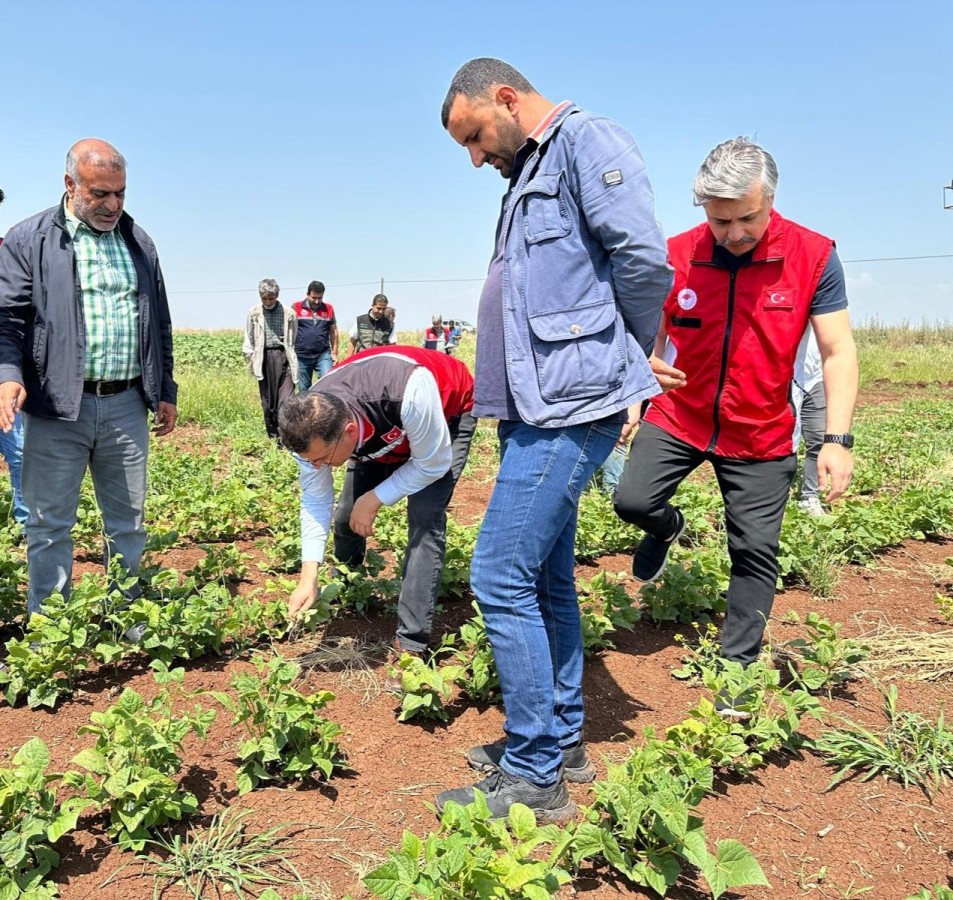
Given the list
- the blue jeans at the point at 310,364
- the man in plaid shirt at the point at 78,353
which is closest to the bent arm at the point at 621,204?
the man in plaid shirt at the point at 78,353

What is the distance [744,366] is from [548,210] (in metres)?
1.13

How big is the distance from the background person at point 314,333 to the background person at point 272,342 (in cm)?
90

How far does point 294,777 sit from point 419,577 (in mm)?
896

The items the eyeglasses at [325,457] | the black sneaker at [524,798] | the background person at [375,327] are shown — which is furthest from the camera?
the background person at [375,327]

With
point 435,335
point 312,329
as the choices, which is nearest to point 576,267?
point 312,329

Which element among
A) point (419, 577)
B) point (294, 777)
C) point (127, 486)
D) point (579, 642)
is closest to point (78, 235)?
point (127, 486)

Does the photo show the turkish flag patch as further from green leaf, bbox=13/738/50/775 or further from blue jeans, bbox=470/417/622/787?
green leaf, bbox=13/738/50/775

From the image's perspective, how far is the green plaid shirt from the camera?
3.38 meters

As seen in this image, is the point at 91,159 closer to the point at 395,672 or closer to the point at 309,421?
the point at 309,421

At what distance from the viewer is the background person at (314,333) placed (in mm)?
10008

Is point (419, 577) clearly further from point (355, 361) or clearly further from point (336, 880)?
point (336, 880)

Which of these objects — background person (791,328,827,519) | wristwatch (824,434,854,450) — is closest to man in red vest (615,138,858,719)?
wristwatch (824,434,854,450)

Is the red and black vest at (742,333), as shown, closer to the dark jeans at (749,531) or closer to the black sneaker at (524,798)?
the dark jeans at (749,531)

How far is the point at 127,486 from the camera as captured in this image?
3662mm
